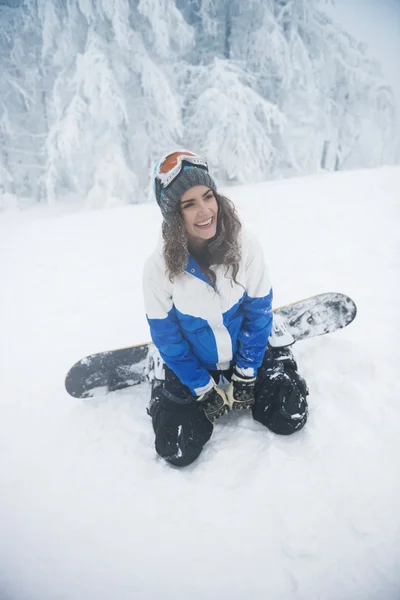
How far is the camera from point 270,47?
8.95m

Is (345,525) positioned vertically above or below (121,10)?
below

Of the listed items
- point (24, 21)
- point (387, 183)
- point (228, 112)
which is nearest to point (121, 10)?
point (228, 112)

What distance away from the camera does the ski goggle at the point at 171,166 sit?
156 cm

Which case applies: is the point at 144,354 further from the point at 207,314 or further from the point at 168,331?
the point at 207,314

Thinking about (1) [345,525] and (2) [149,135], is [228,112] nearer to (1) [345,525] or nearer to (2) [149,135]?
(2) [149,135]

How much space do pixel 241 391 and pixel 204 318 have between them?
0.57 m

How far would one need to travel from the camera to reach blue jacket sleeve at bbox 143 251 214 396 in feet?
5.69

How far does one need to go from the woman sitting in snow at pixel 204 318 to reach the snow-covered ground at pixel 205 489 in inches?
7.7

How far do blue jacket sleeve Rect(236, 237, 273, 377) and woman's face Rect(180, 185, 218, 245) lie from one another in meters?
0.29

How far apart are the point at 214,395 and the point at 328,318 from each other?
1294 mm

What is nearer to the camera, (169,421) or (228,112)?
(169,421)

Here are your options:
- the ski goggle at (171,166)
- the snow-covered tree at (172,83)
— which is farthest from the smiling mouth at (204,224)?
the snow-covered tree at (172,83)

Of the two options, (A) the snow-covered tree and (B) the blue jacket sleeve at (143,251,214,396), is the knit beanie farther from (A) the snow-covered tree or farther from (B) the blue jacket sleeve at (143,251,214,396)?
(A) the snow-covered tree

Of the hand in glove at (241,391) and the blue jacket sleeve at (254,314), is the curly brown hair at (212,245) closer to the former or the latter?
the blue jacket sleeve at (254,314)
